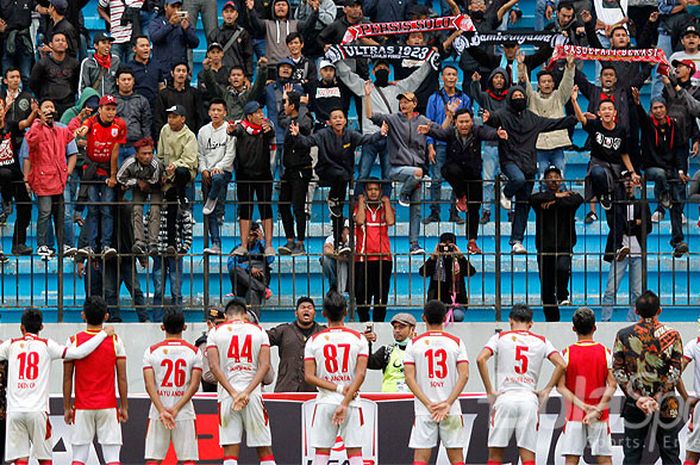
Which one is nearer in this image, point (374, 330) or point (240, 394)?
point (240, 394)

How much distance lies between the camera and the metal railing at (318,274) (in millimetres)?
20125

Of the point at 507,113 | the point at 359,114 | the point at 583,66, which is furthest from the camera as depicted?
the point at 583,66

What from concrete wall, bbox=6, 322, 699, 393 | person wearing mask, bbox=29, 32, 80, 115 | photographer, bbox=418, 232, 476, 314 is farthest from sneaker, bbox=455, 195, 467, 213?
person wearing mask, bbox=29, 32, 80, 115

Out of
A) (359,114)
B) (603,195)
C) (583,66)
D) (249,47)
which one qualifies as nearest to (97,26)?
(249,47)

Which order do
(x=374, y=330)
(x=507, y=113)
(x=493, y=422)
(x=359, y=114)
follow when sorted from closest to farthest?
(x=493, y=422)
(x=374, y=330)
(x=507, y=113)
(x=359, y=114)

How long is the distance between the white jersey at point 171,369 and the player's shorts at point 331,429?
129 centimetres

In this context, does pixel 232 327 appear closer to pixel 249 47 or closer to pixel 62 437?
pixel 62 437

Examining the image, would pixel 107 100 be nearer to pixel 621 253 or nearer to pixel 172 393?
pixel 172 393

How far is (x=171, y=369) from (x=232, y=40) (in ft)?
26.1

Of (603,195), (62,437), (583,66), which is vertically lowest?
(62,437)

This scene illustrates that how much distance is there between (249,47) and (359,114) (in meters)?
1.94

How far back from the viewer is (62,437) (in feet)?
57.0

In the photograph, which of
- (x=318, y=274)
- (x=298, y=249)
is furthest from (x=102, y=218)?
(x=318, y=274)

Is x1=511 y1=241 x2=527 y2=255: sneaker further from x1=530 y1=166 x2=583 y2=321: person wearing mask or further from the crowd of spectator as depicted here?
x1=530 y1=166 x2=583 y2=321: person wearing mask
